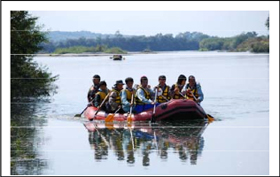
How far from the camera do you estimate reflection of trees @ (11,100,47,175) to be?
6.75 meters

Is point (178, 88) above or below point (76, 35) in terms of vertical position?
below

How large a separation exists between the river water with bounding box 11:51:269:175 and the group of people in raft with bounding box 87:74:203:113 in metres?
0.31

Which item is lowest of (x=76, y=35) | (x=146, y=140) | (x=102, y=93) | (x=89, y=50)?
(x=146, y=140)

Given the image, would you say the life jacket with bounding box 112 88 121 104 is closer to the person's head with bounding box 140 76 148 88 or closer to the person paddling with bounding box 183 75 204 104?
the person's head with bounding box 140 76 148 88

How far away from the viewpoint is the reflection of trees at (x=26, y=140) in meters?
6.75

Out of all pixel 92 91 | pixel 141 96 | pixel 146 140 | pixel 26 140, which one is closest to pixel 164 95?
pixel 141 96

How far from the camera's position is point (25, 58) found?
10562mm

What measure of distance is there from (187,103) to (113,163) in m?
3.42

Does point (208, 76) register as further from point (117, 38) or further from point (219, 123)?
point (117, 38)

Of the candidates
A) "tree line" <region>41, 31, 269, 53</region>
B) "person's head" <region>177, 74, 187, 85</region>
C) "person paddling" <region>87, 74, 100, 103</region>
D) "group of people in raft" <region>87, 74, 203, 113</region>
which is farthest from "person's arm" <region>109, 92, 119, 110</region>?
"person's head" <region>177, 74, 187, 85</region>

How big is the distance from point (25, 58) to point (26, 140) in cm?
238

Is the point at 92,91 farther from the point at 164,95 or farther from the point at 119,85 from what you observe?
the point at 164,95

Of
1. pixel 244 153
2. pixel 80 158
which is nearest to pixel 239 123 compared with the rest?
pixel 244 153

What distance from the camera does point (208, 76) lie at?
1151cm
